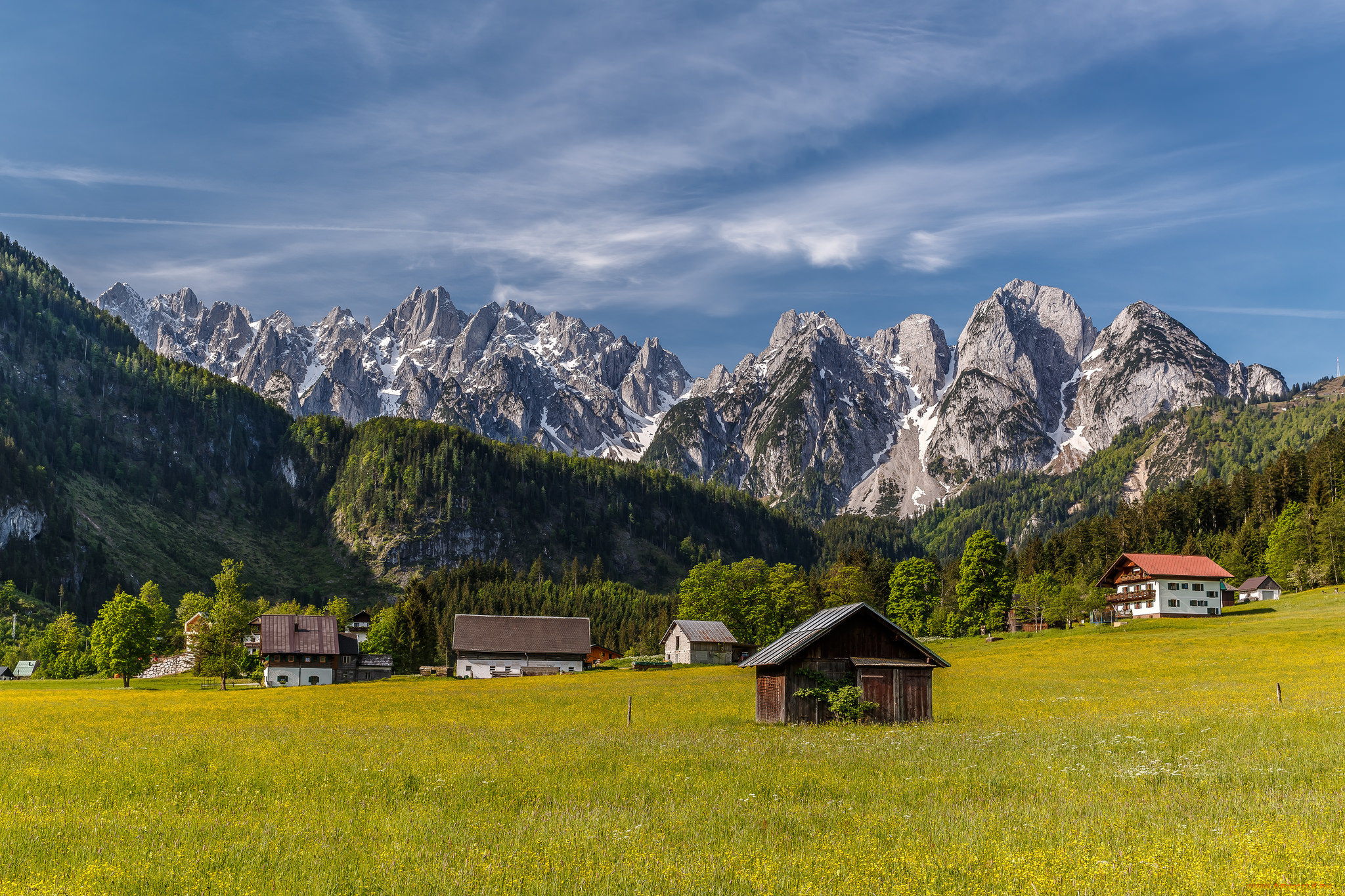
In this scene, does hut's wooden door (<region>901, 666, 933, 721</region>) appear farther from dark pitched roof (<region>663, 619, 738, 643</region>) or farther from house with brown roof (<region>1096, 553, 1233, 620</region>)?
house with brown roof (<region>1096, 553, 1233, 620</region>)

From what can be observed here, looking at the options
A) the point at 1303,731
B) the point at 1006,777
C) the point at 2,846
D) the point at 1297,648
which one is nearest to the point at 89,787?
the point at 2,846

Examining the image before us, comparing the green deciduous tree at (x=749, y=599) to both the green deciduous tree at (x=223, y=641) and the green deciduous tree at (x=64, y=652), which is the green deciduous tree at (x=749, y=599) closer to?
the green deciduous tree at (x=223, y=641)

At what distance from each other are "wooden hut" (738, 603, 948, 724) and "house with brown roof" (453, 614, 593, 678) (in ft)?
257

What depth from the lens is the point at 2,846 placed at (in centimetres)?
1438

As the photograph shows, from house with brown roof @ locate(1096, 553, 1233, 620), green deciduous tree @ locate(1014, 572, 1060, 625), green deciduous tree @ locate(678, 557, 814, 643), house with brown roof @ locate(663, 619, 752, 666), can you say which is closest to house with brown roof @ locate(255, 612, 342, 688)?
house with brown roof @ locate(663, 619, 752, 666)

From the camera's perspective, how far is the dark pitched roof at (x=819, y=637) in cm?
3966

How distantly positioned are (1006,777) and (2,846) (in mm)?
20769

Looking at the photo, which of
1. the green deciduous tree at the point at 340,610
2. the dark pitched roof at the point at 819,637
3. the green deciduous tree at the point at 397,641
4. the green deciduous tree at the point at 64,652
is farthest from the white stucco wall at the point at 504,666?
the dark pitched roof at the point at 819,637

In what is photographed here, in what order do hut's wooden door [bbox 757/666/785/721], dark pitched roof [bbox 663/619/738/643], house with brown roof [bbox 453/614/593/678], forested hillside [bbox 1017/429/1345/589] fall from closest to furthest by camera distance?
hut's wooden door [bbox 757/666/785/721] < forested hillside [bbox 1017/429/1345/589] < dark pitched roof [bbox 663/619/738/643] < house with brown roof [bbox 453/614/593/678]

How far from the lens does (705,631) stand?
113812 millimetres

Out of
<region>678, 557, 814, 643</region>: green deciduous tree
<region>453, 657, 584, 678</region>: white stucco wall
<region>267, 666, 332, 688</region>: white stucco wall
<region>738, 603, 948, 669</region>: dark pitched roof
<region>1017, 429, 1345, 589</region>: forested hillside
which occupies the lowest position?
<region>453, 657, 584, 678</region>: white stucco wall

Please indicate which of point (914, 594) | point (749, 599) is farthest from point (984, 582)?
point (749, 599)

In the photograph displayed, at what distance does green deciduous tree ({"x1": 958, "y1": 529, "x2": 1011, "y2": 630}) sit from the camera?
112750mm

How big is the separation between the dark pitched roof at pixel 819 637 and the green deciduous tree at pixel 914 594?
82.0m
